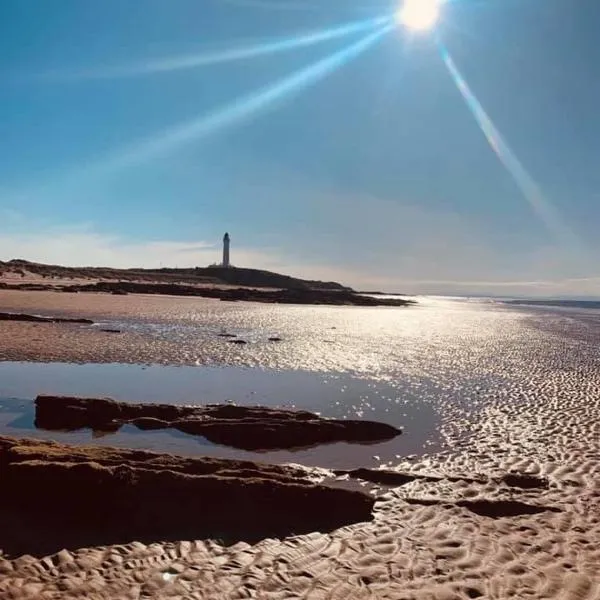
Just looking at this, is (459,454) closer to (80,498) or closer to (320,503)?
(320,503)

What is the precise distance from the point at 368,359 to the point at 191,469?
1429 cm

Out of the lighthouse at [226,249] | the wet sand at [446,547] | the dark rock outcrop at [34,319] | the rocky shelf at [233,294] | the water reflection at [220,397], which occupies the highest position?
the lighthouse at [226,249]

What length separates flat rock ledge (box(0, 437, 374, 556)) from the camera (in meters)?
6.17

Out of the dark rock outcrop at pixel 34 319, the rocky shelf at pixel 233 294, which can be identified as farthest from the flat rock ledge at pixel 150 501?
the rocky shelf at pixel 233 294

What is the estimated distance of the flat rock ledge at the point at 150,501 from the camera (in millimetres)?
A: 6172

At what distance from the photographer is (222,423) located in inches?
400

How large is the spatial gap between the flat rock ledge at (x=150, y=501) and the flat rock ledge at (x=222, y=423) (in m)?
2.62

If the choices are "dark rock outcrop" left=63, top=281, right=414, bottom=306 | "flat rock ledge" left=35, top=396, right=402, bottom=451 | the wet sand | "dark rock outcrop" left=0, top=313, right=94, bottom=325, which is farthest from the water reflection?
"dark rock outcrop" left=63, top=281, right=414, bottom=306

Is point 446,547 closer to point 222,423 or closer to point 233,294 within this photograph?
point 222,423

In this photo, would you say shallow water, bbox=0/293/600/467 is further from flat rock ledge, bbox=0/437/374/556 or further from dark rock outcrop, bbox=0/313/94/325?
flat rock ledge, bbox=0/437/374/556

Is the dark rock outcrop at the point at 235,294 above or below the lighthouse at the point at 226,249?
below

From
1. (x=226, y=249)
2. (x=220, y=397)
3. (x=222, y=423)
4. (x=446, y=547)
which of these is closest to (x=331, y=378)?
(x=220, y=397)

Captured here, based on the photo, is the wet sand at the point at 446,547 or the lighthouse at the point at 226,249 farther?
the lighthouse at the point at 226,249

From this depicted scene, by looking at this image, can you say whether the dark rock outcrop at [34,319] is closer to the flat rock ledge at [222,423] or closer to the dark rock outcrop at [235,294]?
the flat rock ledge at [222,423]
